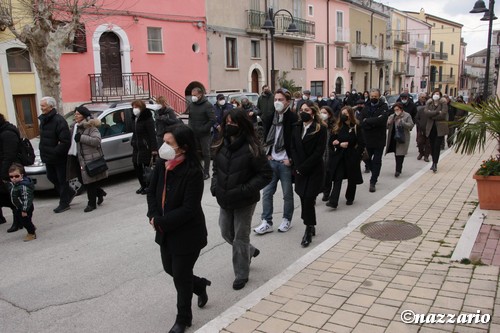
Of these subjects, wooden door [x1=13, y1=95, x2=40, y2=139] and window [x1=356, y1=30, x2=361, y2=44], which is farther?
window [x1=356, y1=30, x2=361, y2=44]

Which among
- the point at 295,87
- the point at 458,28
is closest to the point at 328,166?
the point at 295,87

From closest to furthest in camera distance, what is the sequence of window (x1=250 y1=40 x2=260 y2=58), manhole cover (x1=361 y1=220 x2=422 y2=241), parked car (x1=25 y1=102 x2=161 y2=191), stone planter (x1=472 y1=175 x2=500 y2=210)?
manhole cover (x1=361 y1=220 x2=422 y2=241), stone planter (x1=472 y1=175 x2=500 y2=210), parked car (x1=25 y1=102 x2=161 y2=191), window (x1=250 y1=40 x2=260 y2=58)

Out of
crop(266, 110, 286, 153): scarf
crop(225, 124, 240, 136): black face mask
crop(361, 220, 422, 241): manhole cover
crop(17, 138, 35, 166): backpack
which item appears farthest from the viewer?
crop(17, 138, 35, 166): backpack

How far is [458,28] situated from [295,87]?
50334 mm

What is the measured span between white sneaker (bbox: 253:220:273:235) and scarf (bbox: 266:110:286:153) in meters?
1.01

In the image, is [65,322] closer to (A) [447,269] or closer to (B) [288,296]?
(B) [288,296]

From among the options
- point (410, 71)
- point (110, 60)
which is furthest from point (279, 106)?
point (410, 71)

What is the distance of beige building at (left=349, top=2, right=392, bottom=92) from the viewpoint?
3878 centimetres

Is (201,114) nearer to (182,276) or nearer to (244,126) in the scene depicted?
(244,126)

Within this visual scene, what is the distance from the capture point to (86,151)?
763 centimetres

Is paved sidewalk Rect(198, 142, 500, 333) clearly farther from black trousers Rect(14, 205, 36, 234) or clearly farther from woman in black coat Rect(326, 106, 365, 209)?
black trousers Rect(14, 205, 36, 234)

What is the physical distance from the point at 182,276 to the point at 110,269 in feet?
6.14

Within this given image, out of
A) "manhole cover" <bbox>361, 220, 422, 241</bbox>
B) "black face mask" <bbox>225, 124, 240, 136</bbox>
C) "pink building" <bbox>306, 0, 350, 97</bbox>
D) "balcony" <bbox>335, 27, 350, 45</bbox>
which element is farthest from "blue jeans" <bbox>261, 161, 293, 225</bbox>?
"balcony" <bbox>335, 27, 350, 45</bbox>

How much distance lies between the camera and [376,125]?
29.1 feet
